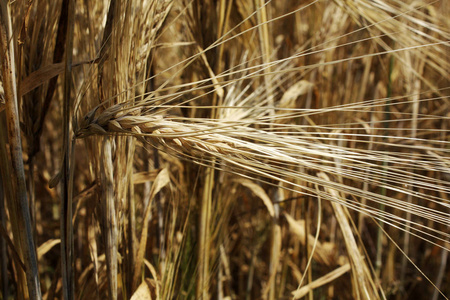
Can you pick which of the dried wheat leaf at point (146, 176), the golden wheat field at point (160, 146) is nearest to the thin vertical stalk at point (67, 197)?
the golden wheat field at point (160, 146)

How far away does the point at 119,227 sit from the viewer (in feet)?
2.23

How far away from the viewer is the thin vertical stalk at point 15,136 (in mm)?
516

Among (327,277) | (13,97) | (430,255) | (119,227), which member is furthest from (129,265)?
(430,255)

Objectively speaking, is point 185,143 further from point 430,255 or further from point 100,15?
point 430,255

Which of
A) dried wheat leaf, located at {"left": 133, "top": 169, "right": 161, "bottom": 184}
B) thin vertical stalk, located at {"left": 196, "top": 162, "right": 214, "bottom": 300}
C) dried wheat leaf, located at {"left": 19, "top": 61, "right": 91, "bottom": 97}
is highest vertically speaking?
dried wheat leaf, located at {"left": 19, "top": 61, "right": 91, "bottom": 97}

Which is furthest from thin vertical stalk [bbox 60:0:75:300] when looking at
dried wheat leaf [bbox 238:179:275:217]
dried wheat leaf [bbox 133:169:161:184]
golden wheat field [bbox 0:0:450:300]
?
dried wheat leaf [bbox 238:179:275:217]

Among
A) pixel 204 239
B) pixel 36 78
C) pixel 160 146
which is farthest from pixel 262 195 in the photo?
pixel 36 78

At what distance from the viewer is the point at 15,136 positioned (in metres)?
0.53

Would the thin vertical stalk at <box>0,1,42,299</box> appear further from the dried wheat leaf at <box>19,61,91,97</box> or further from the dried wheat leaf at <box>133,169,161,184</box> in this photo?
the dried wheat leaf at <box>133,169,161,184</box>

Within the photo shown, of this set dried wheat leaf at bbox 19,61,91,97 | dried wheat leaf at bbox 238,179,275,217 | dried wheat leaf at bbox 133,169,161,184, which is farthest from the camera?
dried wheat leaf at bbox 238,179,275,217

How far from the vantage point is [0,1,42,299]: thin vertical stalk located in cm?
52

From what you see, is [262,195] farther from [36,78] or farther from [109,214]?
[36,78]

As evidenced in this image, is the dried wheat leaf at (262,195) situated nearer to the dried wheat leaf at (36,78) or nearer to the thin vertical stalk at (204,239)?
the thin vertical stalk at (204,239)

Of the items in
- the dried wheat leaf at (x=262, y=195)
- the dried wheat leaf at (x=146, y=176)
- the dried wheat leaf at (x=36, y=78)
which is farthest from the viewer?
the dried wheat leaf at (x=262, y=195)
